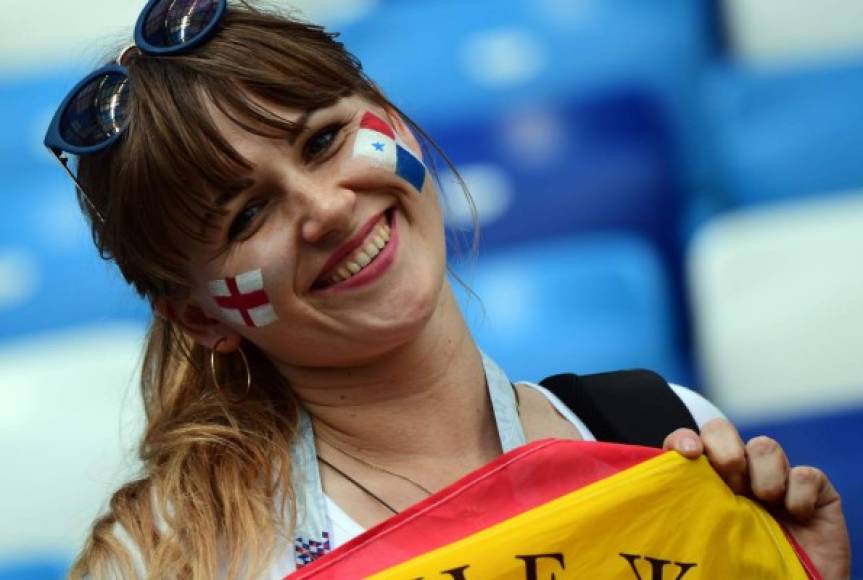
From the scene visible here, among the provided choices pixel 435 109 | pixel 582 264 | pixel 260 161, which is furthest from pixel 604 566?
pixel 435 109

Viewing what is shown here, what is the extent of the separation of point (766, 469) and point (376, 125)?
50 centimetres

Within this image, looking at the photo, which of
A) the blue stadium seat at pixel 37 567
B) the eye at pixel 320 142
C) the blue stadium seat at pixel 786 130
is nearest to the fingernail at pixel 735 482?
the eye at pixel 320 142

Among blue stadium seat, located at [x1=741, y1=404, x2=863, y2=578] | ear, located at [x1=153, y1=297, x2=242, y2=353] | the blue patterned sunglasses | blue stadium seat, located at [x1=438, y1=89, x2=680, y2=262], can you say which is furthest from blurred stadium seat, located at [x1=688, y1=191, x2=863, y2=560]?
the blue patterned sunglasses

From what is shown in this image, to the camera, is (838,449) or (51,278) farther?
(51,278)

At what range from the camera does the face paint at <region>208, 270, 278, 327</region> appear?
1.29m

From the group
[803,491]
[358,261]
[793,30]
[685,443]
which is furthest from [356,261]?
[793,30]

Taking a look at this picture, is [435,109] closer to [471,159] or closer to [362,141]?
[471,159]

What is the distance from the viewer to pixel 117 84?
132 cm

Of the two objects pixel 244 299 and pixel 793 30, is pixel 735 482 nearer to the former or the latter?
pixel 244 299

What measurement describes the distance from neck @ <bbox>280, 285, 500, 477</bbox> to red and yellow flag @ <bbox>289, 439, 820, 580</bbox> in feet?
0.58

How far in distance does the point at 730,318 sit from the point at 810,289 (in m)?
0.14

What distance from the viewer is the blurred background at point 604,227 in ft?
7.45

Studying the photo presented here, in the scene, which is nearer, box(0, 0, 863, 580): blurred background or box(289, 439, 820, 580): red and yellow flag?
box(289, 439, 820, 580): red and yellow flag

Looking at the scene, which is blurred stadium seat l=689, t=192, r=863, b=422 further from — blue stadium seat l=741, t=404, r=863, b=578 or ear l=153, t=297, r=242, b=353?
ear l=153, t=297, r=242, b=353
